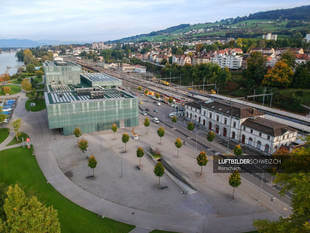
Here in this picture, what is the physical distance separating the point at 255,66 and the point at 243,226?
8110cm

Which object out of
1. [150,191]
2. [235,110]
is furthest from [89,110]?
[235,110]

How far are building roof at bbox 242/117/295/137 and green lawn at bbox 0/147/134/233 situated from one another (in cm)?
3499

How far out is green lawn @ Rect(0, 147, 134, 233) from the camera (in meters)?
29.3

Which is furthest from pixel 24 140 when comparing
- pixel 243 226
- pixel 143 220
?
pixel 243 226

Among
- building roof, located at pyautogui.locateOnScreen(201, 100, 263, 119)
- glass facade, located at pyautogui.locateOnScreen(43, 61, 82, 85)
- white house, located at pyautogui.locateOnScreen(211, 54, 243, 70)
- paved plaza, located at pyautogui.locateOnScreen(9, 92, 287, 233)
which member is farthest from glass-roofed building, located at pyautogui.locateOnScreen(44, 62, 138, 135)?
white house, located at pyautogui.locateOnScreen(211, 54, 243, 70)

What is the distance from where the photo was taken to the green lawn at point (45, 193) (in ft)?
96.1

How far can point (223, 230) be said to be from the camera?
28.8m

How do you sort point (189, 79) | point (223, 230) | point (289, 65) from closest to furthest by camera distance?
point (223, 230) → point (289, 65) → point (189, 79)

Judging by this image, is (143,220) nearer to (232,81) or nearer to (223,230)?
(223,230)

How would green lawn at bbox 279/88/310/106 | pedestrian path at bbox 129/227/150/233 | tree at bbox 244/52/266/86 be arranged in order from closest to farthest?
pedestrian path at bbox 129/227/150/233 < green lawn at bbox 279/88/310/106 < tree at bbox 244/52/266/86

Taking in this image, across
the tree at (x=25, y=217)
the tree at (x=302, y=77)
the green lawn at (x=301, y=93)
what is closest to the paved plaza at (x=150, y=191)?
the tree at (x=25, y=217)

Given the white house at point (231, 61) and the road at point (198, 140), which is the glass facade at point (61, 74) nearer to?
the road at point (198, 140)

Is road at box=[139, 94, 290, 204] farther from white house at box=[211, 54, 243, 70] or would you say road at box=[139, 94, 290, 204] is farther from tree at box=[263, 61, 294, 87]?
white house at box=[211, 54, 243, 70]

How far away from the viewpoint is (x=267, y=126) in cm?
4962
